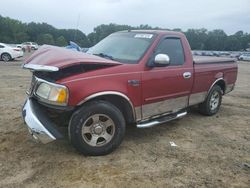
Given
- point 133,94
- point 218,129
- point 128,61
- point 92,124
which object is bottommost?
point 218,129

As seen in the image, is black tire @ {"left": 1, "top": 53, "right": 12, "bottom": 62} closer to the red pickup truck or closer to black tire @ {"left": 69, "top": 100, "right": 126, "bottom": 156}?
the red pickup truck

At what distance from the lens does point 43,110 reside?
15.7 ft

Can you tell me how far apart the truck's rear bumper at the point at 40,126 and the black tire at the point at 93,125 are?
26 centimetres

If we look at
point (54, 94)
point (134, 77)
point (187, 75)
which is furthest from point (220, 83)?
point (54, 94)

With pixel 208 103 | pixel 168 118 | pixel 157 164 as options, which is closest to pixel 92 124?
pixel 157 164

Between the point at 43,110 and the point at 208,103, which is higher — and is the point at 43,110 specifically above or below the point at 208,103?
above

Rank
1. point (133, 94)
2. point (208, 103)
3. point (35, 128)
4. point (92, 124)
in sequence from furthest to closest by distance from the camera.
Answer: point (208, 103) → point (133, 94) → point (92, 124) → point (35, 128)

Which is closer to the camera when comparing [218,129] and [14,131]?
[14,131]

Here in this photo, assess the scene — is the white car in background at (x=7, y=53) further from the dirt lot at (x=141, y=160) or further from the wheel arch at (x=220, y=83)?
the wheel arch at (x=220, y=83)

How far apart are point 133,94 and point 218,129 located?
229cm

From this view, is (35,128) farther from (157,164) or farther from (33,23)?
(33,23)

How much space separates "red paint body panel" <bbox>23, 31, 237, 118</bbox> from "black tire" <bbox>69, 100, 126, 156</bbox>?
179 millimetres

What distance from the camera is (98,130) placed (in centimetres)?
469

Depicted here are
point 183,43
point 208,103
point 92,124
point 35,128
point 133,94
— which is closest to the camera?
point 35,128
